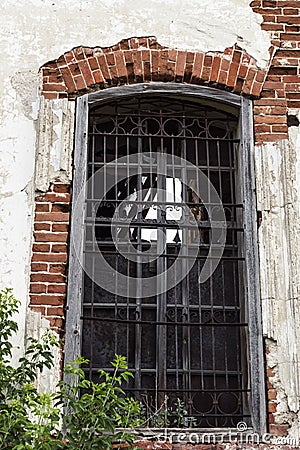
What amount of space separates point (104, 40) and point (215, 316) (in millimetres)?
2224

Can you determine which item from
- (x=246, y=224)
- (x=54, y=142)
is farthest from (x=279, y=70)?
(x=54, y=142)

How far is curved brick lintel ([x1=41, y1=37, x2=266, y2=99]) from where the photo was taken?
5.96 meters

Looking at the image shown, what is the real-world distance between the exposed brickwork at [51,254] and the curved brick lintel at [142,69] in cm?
83

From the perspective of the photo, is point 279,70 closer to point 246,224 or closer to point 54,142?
point 246,224

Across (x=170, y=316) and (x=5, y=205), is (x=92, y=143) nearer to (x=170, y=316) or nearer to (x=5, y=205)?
(x=5, y=205)

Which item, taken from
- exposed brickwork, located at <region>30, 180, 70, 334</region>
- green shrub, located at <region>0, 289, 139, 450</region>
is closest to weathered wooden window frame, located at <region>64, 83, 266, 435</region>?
exposed brickwork, located at <region>30, 180, 70, 334</region>

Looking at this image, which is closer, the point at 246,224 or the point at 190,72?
the point at 246,224

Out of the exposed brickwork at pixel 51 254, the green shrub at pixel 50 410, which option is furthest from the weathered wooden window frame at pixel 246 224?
the green shrub at pixel 50 410

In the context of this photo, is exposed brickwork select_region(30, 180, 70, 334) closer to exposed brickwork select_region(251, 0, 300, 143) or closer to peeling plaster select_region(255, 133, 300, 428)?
peeling plaster select_region(255, 133, 300, 428)

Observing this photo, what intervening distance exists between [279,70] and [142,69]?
3.43 ft

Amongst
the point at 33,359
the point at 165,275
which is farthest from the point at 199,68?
the point at 33,359

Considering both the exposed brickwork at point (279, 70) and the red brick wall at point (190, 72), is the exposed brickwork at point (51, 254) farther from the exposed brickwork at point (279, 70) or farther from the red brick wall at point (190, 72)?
the exposed brickwork at point (279, 70)

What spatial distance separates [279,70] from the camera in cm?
611

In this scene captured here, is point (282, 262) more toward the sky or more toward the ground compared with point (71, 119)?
more toward the ground
